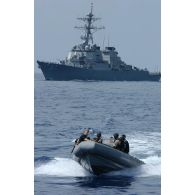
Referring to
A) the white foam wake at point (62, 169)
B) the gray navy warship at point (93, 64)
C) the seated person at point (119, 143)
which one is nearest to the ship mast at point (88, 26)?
the gray navy warship at point (93, 64)

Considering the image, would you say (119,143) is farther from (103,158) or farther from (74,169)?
(74,169)

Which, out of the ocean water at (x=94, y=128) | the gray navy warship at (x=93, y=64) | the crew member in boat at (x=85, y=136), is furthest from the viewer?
the gray navy warship at (x=93, y=64)

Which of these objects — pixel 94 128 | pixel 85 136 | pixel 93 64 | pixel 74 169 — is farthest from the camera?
pixel 93 64

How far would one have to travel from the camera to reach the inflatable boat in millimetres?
12859

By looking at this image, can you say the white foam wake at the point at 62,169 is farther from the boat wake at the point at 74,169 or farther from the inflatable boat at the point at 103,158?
the inflatable boat at the point at 103,158

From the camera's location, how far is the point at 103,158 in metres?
12.9

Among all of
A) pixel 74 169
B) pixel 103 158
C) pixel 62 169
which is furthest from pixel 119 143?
pixel 62 169

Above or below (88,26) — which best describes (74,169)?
below

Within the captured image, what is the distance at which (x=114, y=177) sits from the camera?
12.6m

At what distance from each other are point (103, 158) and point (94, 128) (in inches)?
26.0

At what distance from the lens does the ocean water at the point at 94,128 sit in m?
11.7
